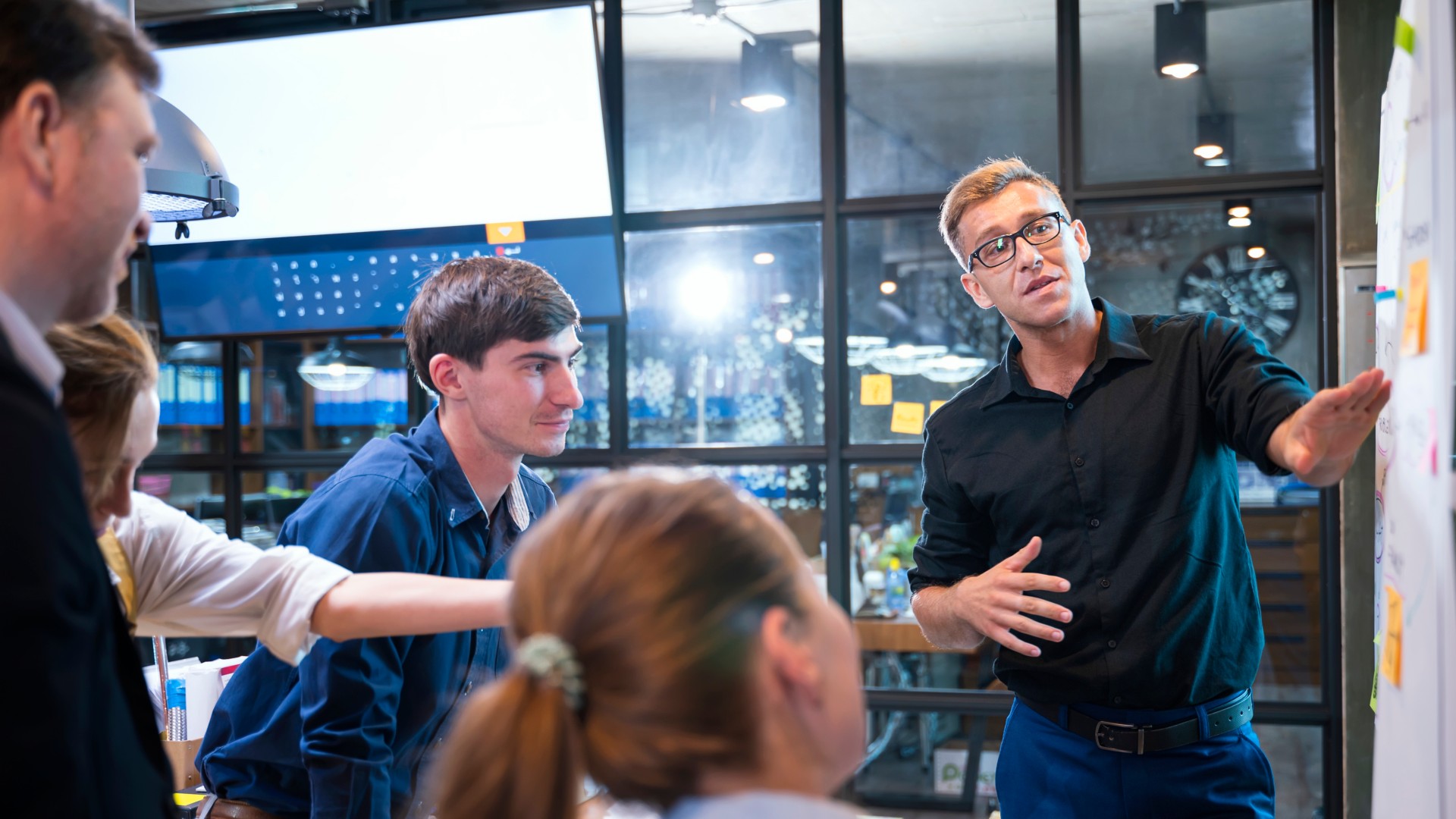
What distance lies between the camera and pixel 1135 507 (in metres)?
1.97

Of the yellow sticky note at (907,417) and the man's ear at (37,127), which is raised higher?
the man's ear at (37,127)

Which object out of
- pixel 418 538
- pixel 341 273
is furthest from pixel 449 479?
pixel 341 273

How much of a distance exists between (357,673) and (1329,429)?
138 cm

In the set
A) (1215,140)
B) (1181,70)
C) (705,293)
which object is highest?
(1181,70)

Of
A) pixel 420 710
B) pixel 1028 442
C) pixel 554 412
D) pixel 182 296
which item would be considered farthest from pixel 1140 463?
pixel 182 296

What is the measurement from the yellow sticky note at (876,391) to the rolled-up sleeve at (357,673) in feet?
8.09

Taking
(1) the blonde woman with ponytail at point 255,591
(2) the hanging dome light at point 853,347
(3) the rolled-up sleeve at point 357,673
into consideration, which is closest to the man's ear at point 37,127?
(1) the blonde woman with ponytail at point 255,591

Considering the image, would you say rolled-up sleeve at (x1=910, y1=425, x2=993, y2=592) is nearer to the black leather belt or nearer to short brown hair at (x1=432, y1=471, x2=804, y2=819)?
the black leather belt

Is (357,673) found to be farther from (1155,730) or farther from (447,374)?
(1155,730)

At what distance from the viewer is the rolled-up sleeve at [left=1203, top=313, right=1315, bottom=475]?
1.72m

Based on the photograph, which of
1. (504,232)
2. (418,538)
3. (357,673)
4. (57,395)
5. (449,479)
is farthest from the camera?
(504,232)

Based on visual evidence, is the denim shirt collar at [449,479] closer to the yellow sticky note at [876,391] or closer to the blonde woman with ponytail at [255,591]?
the blonde woman with ponytail at [255,591]

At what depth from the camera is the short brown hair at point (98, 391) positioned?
110 cm

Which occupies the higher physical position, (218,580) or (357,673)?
(218,580)
